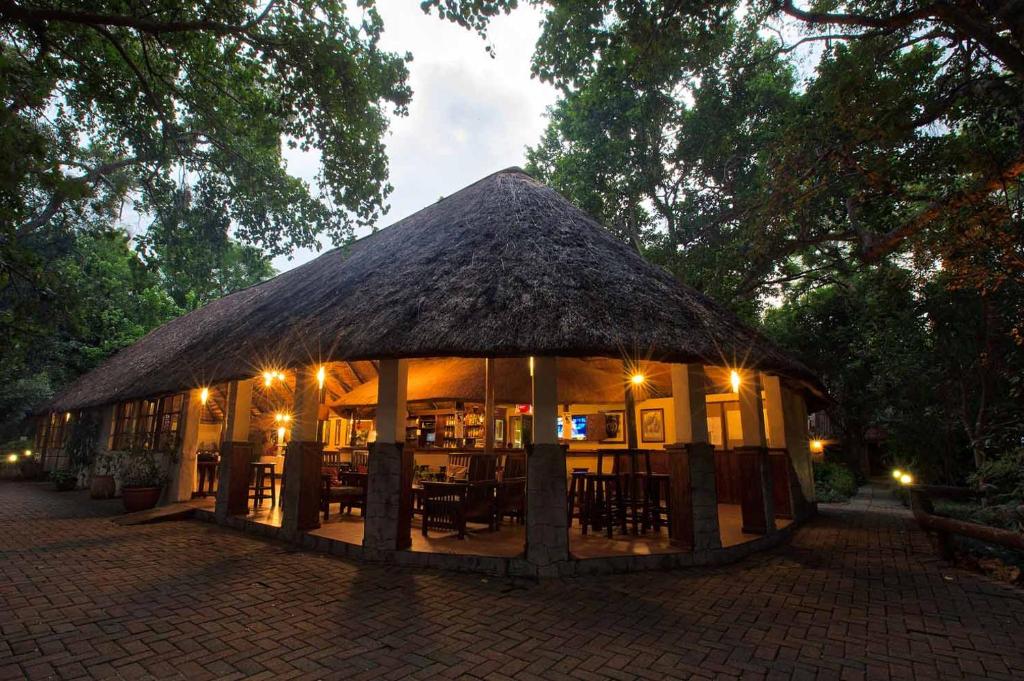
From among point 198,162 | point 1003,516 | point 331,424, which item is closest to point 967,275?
point 1003,516

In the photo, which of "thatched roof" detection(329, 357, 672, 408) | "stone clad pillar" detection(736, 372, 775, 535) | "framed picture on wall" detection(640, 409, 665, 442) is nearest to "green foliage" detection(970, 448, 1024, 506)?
"stone clad pillar" detection(736, 372, 775, 535)

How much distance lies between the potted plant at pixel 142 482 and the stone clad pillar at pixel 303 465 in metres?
4.86

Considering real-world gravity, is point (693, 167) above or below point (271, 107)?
above

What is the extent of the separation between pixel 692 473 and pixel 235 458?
7.25 meters

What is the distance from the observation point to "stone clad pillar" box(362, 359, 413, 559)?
5719mm

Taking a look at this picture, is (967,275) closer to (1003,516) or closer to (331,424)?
(1003,516)

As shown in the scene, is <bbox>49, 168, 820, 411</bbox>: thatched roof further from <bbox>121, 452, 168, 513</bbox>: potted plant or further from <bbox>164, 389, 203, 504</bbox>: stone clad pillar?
<bbox>121, 452, 168, 513</bbox>: potted plant

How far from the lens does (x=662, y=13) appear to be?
22.2 ft

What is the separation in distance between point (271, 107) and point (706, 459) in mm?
8587

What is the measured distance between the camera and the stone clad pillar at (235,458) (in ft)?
26.5

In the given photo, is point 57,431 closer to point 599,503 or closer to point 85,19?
point 85,19

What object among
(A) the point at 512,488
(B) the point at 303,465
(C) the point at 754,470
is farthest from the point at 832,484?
(B) the point at 303,465

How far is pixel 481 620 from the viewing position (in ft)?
12.8

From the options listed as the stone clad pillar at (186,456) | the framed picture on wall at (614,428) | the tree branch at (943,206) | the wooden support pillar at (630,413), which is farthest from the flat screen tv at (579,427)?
the stone clad pillar at (186,456)
